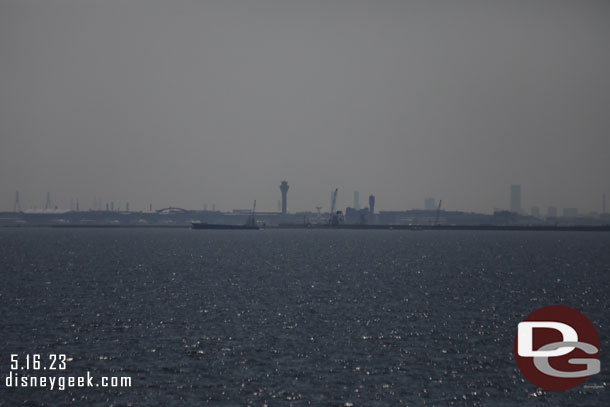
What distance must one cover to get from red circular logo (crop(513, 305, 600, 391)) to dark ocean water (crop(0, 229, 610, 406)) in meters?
0.91

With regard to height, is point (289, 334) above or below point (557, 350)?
below

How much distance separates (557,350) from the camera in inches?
1921

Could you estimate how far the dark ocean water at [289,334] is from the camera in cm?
3919

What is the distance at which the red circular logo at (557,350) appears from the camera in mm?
42375

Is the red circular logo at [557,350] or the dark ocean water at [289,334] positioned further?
the red circular logo at [557,350]

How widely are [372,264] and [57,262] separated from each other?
2249 inches

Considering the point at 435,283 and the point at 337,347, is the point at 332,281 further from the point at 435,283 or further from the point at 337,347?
the point at 337,347

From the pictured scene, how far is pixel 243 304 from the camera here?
242 ft

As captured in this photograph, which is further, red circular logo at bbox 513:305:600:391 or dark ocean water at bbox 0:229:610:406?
red circular logo at bbox 513:305:600:391

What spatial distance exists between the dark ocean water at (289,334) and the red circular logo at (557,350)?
91 cm

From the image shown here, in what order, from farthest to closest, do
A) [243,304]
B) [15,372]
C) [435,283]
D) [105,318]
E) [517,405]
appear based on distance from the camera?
[435,283]
[243,304]
[105,318]
[15,372]
[517,405]

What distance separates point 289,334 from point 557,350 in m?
19.6

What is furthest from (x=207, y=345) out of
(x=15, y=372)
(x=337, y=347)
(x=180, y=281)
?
(x=180, y=281)

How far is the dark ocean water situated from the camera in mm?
39188
